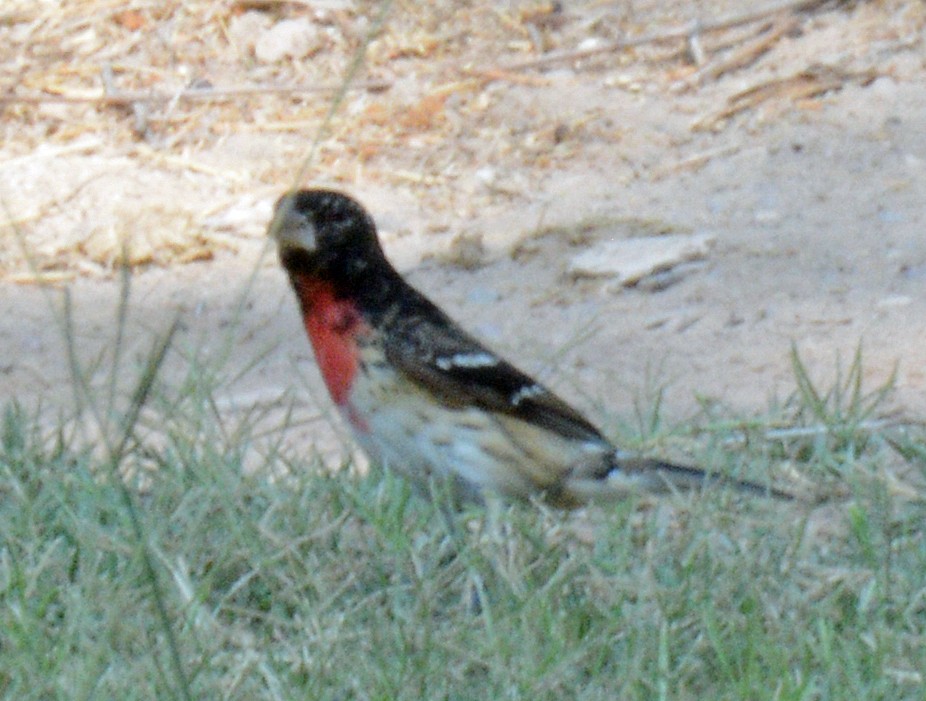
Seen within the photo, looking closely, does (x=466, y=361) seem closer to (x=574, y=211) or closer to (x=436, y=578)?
(x=436, y=578)

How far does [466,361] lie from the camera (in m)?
3.91

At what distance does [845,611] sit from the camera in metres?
3.33

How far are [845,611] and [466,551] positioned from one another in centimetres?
68

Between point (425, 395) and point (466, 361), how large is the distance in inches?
5.4

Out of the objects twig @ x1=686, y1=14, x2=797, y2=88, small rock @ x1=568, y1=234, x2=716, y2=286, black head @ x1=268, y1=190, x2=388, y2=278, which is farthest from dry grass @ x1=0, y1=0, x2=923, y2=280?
black head @ x1=268, y1=190, x2=388, y2=278

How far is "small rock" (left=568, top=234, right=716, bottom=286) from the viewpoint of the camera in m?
5.48

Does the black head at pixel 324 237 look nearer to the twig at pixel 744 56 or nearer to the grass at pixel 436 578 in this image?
the grass at pixel 436 578

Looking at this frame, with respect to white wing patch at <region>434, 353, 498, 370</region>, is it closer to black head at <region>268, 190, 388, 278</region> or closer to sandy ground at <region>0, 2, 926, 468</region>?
black head at <region>268, 190, 388, 278</region>

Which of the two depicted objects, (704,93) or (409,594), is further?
(704,93)

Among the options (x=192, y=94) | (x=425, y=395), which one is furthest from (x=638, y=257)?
(x=192, y=94)

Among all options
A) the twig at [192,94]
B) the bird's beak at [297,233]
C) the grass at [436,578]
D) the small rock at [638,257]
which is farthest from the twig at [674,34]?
the bird's beak at [297,233]

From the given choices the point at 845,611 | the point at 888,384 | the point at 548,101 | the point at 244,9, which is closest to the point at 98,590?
the point at 845,611

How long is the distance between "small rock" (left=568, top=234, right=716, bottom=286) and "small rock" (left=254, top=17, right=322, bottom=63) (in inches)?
77.5

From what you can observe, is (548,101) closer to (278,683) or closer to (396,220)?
(396,220)
